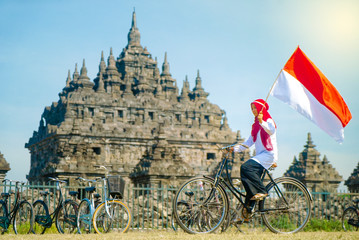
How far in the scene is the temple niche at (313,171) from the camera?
1473 inches

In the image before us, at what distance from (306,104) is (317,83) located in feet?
1.41

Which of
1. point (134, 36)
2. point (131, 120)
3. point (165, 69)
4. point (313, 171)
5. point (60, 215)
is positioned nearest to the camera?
point (60, 215)

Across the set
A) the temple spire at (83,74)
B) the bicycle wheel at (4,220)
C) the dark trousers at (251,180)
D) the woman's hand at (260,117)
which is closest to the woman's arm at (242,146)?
the dark trousers at (251,180)

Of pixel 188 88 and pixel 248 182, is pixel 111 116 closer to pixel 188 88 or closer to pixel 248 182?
pixel 188 88

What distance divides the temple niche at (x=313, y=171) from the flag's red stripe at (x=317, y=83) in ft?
86.6

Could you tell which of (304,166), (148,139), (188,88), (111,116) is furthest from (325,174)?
(188,88)

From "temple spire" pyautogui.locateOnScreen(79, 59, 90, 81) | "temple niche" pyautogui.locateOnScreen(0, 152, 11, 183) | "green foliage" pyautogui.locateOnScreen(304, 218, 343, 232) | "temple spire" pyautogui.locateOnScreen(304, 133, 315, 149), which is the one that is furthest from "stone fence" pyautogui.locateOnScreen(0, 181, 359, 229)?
"temple spire" pyautogui.locateOnScreen(79, 59, 90, 81)

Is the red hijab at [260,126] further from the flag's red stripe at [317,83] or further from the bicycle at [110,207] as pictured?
the bicycle at [110,207]

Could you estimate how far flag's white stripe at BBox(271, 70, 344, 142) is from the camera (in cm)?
913

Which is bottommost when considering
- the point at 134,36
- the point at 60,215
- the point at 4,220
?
the point at 4,220

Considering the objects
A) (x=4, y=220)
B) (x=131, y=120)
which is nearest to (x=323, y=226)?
(x=4, y=220)

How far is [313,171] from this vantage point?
38938 millimetres

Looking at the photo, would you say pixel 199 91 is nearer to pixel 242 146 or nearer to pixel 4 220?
pixel 4 220

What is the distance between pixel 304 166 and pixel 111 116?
84.7 ft
